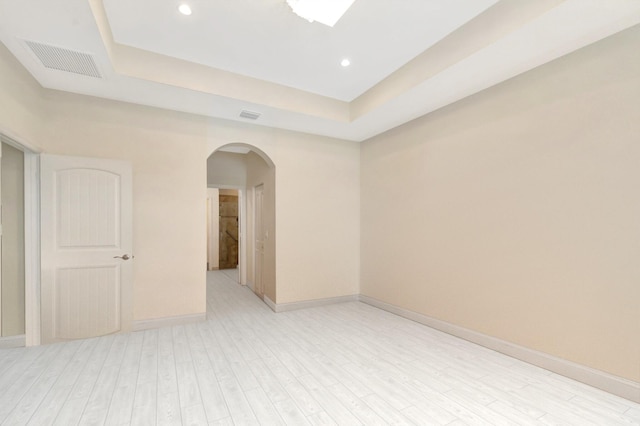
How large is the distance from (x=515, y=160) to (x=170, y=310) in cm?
472

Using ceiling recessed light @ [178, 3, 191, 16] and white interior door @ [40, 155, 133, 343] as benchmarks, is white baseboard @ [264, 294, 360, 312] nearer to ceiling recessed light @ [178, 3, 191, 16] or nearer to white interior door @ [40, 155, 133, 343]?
white interior door @ [40, 155, 133, 343]

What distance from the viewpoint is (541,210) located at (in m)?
2.79

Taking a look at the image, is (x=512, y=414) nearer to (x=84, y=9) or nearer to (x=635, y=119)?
(x=635, y=119)

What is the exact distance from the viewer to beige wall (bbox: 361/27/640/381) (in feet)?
7.55

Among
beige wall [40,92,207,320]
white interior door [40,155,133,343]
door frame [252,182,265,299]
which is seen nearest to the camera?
white interior door [40,155,133,343]

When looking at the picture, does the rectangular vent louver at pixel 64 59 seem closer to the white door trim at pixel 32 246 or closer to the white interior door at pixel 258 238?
Answer: the white door trim at pixel 32 246

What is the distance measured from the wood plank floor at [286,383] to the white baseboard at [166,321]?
0.12m

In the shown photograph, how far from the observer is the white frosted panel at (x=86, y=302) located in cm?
327

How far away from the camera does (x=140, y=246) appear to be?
3750 mm

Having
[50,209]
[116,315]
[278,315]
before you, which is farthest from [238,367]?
[50,209]

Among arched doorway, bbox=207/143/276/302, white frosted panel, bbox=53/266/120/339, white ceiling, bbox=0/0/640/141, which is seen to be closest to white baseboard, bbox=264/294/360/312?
arched doorway, bbox=207/143/276/302

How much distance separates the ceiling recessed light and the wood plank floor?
11.0 ft

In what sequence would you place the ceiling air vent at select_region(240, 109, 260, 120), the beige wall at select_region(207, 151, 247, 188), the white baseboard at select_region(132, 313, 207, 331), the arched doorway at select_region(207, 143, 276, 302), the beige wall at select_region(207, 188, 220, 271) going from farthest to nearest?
A: the beige wall at select_region(207, 188, 220, 271), the beige wall at select_region(207, 151, 247, 188), the arched doorway at select_region(207, 143, 276, 302), the ceiling air vent at select_region(240, 109, 260, 120), the white baseboard at select_region(132, 313, 207, 331)

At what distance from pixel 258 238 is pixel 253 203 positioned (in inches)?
32.1
